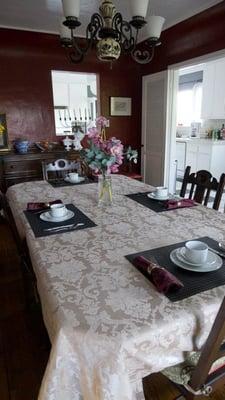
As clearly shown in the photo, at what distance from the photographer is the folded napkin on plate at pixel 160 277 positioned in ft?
3.03

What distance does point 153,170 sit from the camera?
14.9ft

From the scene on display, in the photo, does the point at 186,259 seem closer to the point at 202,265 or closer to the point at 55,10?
the point at 202,265

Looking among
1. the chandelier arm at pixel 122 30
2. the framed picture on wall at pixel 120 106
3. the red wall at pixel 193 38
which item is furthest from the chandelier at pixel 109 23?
the framed picture on wall at pixel 120 106

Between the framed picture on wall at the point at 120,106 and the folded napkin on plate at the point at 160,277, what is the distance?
3883 millimetres

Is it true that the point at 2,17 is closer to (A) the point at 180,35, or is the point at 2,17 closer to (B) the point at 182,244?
(A) the point at 180,35

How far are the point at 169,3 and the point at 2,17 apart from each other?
1.99 m

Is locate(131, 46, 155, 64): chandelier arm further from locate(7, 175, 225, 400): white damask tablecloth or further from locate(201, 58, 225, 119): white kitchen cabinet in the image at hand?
locate(201, 58, 225, 119): white kitchen cabinet

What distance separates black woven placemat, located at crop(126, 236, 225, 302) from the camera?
931mm

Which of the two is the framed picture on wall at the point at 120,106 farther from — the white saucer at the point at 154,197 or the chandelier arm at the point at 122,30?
the white saucer at the point at 154,197

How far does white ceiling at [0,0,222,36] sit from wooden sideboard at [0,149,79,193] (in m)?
1.63

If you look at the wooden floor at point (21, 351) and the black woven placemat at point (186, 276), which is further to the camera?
the wooden floor at point (21, 351)

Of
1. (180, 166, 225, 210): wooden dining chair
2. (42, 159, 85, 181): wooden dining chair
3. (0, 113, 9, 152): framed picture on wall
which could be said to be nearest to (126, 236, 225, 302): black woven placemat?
(180, 166, 225, 210): wooden dining chair

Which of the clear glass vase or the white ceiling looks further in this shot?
the white ceiling

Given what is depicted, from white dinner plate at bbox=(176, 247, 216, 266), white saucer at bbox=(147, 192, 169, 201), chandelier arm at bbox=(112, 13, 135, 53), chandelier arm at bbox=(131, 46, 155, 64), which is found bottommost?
white dinner plate at bbox=(176, 247, 216, 266)
